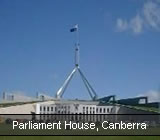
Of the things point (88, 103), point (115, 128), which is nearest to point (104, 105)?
point (88, 103)

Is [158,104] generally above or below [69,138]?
above

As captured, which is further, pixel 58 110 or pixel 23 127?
pixel 58 110

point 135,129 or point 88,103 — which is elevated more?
point 88,103

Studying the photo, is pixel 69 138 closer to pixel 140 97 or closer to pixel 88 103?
pixel 88 103

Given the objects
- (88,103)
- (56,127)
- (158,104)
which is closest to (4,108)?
(88,103)

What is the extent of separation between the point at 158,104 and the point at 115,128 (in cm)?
15759

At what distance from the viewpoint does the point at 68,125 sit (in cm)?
2348

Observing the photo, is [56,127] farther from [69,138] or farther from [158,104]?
[158,104]

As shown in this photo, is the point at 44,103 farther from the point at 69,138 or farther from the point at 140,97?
the point at 69,138

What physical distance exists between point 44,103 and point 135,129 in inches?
5623

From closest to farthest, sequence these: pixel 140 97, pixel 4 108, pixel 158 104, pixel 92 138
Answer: pixel 92 138 → pixel 4 108 → pixel 158 104 → pixel 140 97

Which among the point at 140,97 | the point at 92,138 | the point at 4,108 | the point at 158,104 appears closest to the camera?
the point at 92,138

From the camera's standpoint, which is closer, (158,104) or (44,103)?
(44,103)

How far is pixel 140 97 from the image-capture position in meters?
194
